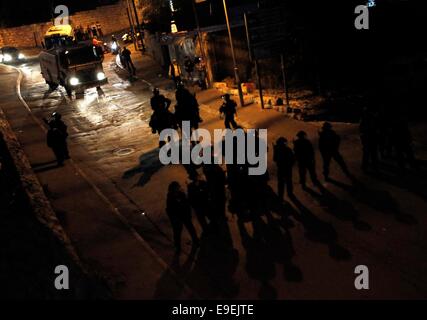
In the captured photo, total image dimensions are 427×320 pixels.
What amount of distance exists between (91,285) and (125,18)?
48.7m

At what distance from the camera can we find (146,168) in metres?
14.8

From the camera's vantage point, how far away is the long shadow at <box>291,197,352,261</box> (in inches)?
353

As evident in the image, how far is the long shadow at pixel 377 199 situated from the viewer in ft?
32.2

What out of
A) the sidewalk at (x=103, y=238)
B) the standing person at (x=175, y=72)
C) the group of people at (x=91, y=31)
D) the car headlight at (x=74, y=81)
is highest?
the group of people at (x=91, y=31)

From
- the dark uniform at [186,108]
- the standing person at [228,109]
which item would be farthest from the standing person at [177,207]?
the standing person at [228,109]

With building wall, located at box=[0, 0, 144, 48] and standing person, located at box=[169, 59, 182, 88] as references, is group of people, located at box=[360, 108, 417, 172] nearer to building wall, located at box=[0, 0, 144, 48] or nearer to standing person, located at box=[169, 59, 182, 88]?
standing person, located at box=[169, 59, 182, 88]

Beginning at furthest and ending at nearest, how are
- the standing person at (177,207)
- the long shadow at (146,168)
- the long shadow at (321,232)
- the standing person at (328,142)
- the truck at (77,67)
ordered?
1. the truck at (77,67)
2. the long shadow at (146,168)
3. the standing person at (328,142)
4. the standing person at (177,207)
5. the long shadow at (321,232)

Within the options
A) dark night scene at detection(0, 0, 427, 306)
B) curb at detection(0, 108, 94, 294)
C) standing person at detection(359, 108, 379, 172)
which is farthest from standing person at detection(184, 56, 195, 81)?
standing person at detection(359, 108, 379, 172)

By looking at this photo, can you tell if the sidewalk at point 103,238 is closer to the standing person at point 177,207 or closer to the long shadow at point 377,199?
the standing person at point 177,207

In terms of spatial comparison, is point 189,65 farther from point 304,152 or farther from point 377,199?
point 377,199

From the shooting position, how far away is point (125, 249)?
33.1 ft

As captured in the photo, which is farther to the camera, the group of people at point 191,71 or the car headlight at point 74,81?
the car headlight at point 74,81

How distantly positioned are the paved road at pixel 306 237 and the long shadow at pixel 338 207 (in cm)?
2
